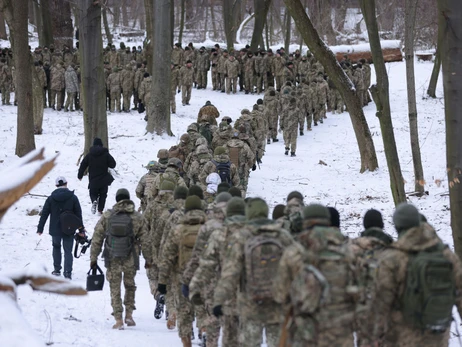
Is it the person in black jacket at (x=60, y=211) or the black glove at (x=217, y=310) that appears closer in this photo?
the black glove at (x=217, y=310)

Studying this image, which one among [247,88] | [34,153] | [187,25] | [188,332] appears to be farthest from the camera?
[187,25]

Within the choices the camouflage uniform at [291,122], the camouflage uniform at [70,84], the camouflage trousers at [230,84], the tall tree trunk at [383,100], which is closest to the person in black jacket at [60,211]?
the tall tree trunk at [383,100]

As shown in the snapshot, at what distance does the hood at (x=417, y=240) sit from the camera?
5406mm

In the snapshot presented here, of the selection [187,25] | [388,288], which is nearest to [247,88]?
[388,288]

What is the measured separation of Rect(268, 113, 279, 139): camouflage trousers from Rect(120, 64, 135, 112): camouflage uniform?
5.55 metres

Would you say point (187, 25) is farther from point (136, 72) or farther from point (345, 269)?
point (345, 269)

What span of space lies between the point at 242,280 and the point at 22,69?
525 inches

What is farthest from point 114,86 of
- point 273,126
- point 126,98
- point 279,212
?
point 279,212

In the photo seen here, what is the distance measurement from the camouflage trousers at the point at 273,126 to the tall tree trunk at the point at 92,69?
708 centimetres

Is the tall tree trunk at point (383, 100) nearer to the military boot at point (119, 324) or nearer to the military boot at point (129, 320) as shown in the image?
the military boot at point (129, 320)

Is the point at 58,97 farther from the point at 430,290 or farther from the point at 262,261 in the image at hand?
the point at 430,290

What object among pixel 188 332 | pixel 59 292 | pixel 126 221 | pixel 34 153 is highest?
pixel 34 153

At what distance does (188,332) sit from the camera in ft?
26.5

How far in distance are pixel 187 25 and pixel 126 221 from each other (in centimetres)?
5791
